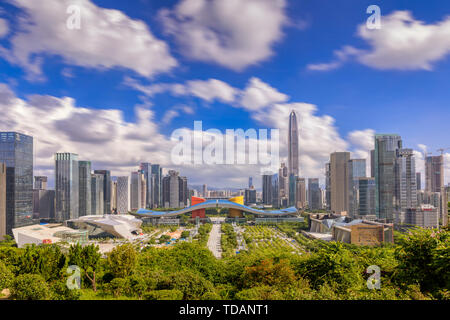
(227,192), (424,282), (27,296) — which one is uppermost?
(424,282)

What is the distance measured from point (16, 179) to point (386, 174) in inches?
1496

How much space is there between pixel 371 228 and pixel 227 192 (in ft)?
195

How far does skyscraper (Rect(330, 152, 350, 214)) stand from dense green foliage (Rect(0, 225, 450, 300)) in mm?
30830

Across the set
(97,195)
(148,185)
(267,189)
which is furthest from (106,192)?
(267,189)

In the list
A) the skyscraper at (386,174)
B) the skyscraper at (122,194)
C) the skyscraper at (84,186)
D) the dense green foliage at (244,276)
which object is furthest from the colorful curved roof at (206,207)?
the dense green foliage at (244,276)

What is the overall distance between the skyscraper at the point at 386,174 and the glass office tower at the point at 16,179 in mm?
36694

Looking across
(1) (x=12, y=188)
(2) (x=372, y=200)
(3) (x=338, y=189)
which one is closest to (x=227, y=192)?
(3) (x=338, y=189)

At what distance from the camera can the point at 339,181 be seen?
38031 mm

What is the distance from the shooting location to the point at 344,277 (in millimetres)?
5434

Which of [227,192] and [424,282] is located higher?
[424,282]

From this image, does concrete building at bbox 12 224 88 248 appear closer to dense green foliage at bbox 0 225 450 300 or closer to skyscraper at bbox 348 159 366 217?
dense green foliage at bbox 0 225 450 300

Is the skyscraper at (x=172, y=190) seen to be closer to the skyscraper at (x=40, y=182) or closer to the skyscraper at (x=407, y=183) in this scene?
the skyscraper at (x=40, y=182)
